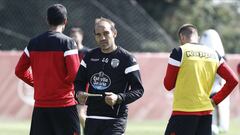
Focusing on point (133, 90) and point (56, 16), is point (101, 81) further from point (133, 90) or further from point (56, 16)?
point (56, 16)

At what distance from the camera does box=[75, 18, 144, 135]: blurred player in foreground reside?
9.34 metres

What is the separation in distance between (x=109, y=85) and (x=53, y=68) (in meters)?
0.84

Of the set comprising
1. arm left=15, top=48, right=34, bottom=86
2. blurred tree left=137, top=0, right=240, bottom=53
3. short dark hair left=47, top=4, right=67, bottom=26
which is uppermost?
blurred tree left=137, top=0, right=240, bottom=53

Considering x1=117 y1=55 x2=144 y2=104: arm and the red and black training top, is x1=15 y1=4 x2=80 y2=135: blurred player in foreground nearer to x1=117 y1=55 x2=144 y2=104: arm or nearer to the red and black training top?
the red and black training top

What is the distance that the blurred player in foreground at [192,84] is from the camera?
9922mm

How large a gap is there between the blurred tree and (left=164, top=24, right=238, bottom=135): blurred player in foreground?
33.1m

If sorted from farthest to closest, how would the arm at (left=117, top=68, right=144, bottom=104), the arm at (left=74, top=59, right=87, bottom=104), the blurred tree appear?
the blurred tree, the arm at (left=74, top=59, right=87, bottom=104), the arm at (left=117, top=68, right=144, bottom=104)

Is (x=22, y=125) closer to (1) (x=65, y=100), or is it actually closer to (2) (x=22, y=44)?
(2) (x=22, y=44)

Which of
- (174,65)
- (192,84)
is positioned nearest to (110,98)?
(174,65)

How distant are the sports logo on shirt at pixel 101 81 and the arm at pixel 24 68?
1.12 metres

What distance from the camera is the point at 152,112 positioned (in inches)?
896

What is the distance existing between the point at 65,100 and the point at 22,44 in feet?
42.8

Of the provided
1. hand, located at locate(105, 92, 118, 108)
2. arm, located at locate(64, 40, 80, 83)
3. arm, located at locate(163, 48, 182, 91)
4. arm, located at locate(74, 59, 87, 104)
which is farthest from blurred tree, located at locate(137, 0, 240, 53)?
hand, located at locate(105, 92, 118, 108)

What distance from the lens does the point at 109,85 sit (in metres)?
9.38
